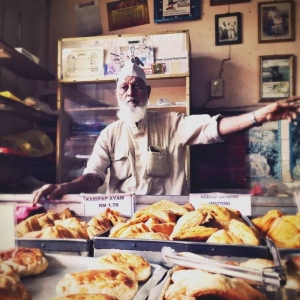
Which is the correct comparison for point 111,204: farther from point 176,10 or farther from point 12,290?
point 176,10

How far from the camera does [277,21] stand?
0.72 meters

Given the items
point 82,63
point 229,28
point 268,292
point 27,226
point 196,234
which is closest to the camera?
point 268,292

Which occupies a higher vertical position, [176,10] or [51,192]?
[176,10]

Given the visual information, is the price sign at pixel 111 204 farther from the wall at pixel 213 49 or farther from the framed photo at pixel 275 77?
the framed photo at pixel 275 77

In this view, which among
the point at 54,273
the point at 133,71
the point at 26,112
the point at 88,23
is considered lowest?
the point at 54,273

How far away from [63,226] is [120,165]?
26cm

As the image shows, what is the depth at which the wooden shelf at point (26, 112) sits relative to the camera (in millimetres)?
754

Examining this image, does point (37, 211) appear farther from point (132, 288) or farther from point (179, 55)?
point (179, 55)

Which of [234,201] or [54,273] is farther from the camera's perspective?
[234,201]

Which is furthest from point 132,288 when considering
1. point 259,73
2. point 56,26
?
point 56,26

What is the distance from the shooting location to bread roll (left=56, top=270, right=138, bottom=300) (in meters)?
0.46

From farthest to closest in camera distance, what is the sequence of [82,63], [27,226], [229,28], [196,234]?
1. [82,63]
2. [229,28]
3. [27,226]
4. [196,234]

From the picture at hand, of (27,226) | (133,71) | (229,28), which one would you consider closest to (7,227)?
(27,226)

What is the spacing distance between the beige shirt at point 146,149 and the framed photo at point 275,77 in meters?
0.15
